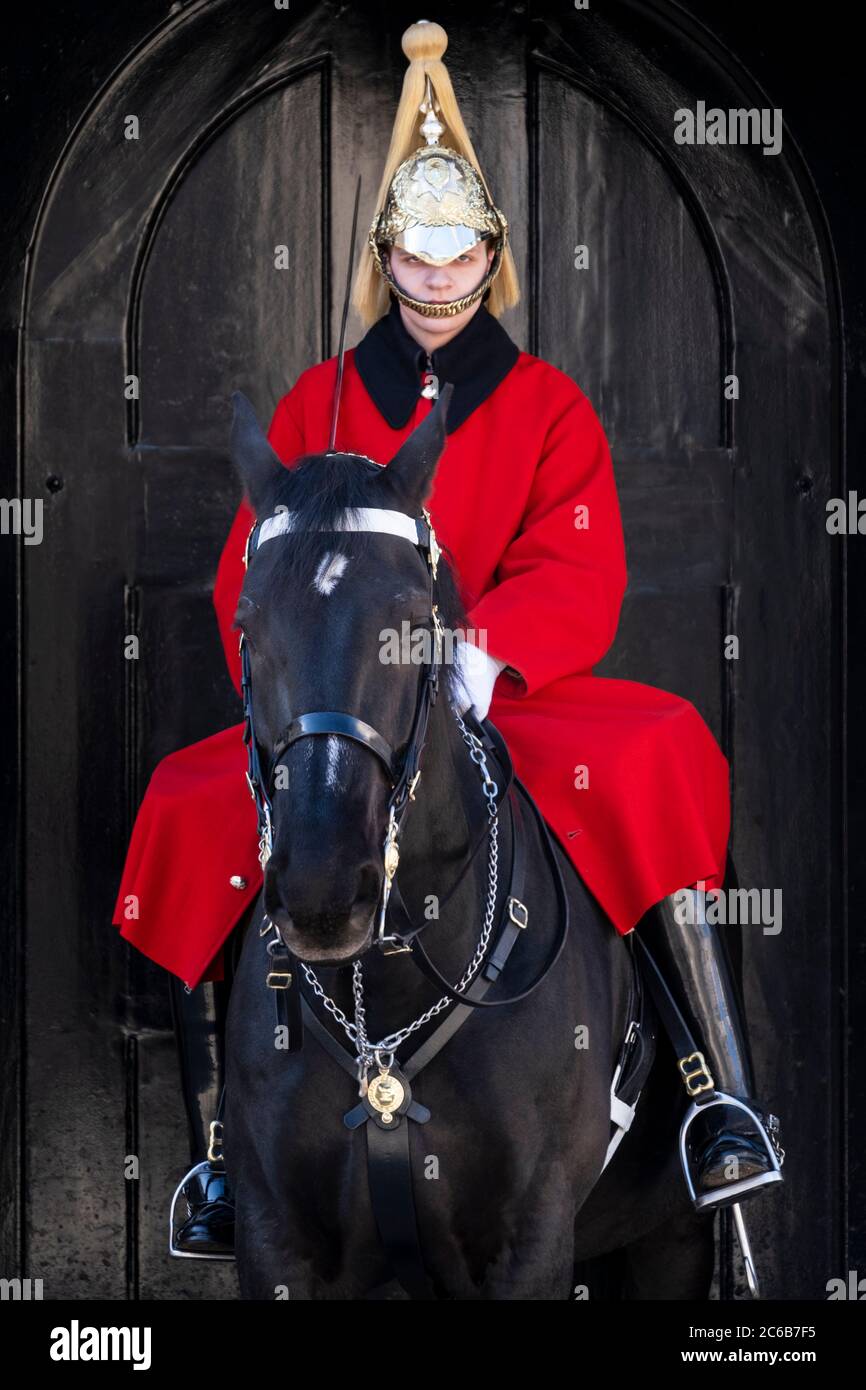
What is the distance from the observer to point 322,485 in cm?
336

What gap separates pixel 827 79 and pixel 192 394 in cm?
203

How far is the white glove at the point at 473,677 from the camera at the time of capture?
378 cm

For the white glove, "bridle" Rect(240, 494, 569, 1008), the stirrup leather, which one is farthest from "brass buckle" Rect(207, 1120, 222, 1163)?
the white glove

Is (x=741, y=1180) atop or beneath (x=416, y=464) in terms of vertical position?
beneath

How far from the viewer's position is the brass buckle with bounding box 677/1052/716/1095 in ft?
14.7

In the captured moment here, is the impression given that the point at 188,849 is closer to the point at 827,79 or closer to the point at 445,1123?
the point at 445,1123

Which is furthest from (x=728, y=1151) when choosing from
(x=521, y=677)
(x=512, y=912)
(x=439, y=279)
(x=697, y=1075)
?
(x=439, y=279)

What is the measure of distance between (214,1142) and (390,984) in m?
0.95

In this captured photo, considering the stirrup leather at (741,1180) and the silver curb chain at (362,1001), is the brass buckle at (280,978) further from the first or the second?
the stirrup leather at (741,1180)

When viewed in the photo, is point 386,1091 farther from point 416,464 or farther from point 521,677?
point 416,464

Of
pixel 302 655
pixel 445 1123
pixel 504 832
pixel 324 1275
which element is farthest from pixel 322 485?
pixel 324 1275

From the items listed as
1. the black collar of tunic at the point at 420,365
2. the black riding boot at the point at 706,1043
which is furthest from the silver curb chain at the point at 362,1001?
the black collar of tunic at the point at 420,365

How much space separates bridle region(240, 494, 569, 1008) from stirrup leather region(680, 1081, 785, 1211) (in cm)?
96

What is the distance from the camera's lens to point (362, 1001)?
3.72 meters
